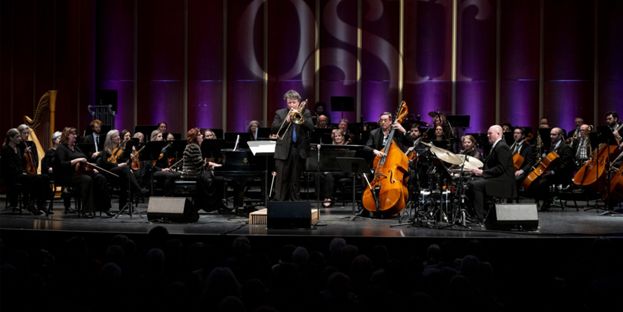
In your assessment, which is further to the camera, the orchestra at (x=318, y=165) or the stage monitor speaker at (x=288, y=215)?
the orchestra at (x=318, y=165)

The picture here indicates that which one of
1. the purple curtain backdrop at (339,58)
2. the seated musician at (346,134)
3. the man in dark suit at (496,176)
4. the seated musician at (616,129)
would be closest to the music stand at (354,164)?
the man in dark suit at (496,176)

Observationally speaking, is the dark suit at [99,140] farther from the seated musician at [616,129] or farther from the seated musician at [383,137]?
the seated musician at [616,129]

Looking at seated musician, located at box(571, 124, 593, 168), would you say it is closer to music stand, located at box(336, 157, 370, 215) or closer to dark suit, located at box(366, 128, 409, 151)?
dark suit, located at box(366, 128, 409, 151)

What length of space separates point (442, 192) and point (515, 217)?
1.03m

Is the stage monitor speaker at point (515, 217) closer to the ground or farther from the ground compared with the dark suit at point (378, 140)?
closer to the ground

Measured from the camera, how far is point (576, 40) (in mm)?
15812

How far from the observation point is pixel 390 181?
9898mm

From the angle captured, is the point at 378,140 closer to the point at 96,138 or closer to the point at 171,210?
the point at 171,210

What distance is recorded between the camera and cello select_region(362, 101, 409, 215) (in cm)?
985

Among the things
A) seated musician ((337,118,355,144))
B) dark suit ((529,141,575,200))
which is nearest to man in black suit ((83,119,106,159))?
seated musician ((337,118,355,144))

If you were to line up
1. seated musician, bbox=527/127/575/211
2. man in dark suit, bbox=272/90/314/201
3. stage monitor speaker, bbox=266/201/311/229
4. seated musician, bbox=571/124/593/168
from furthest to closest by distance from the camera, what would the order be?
seated musician, bbox=571/124/593/168, seated musician, bbox=527/127/575/211, man in dark suit, bbox=272/90/314/201, stage monitor speaker, bbox=266/201/311/229

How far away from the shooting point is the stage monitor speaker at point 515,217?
853 cm

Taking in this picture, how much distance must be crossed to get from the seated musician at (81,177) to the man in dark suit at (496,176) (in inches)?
192

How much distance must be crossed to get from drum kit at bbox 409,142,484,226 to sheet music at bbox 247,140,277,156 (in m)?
1.88
